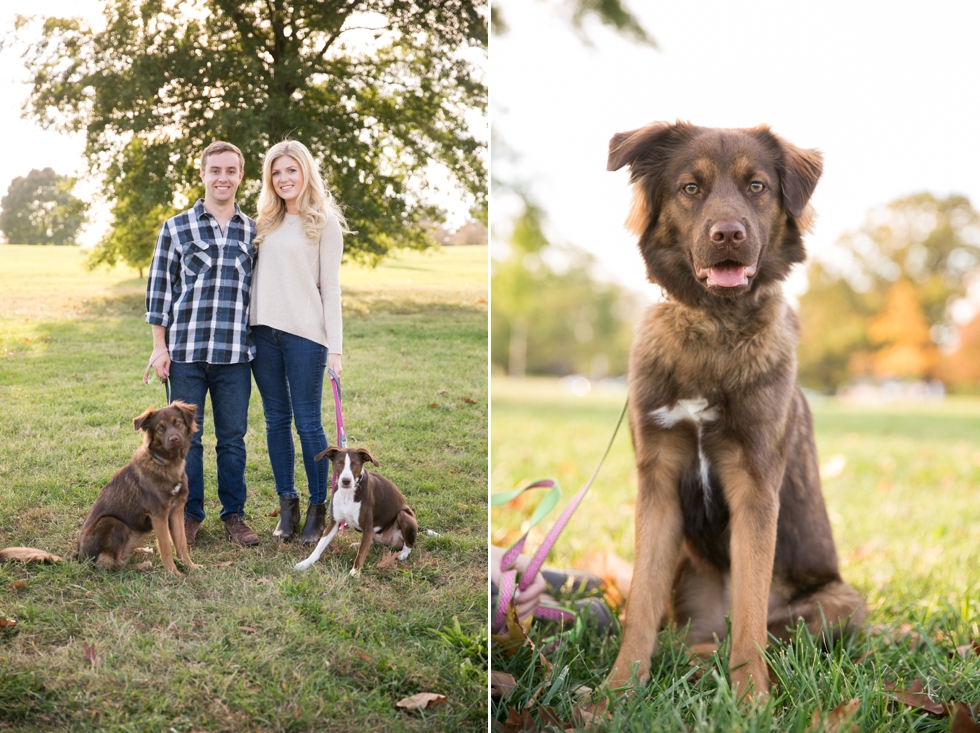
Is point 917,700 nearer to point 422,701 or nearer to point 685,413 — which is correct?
point 685,413

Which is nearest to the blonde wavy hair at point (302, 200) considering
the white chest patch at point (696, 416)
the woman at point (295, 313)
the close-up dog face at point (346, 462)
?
the woman at point (295, 313)

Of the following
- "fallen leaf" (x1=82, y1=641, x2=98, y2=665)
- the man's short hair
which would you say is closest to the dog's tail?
"fallen leaf" (x1=82, y1=641, x2=98, y2=665)

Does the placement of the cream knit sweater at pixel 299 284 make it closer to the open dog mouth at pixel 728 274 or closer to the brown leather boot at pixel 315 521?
the brown leather boot at pixel 315 521

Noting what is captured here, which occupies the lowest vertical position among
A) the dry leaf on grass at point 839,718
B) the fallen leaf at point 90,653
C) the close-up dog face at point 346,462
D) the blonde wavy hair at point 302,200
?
the dry leaf on grass at point 839,718

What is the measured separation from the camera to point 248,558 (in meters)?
2.25

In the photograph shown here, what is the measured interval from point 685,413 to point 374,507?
1.15 m

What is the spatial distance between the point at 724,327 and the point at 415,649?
1.51 meters

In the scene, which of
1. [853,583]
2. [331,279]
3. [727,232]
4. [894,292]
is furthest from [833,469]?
[894,292]

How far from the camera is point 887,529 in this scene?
16.6 feet

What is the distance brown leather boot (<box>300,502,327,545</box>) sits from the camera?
2.34 meters

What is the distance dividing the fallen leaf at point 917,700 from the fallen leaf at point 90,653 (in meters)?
2.41

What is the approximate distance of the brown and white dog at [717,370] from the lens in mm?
2455

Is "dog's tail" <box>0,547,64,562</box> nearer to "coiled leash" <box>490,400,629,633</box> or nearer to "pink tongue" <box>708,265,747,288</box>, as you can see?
"coiled leash" <box>490,400,629,633</box>

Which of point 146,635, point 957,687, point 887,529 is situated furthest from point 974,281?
point 146,635
